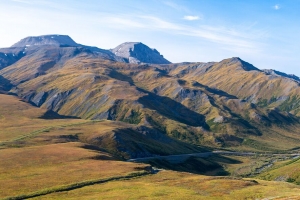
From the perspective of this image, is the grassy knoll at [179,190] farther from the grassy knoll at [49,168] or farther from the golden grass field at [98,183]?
the grassy knoll at [49,168]

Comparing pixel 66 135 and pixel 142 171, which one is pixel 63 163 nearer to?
pixel 142 171

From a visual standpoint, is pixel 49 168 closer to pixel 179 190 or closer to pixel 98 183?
pixel 98 183

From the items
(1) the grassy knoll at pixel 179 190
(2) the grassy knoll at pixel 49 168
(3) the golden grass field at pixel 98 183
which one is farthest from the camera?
(2) the grassy knoll at pixel 49 168

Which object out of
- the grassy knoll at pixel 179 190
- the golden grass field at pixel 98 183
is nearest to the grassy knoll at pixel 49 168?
the golden grass field at pixel 98 183

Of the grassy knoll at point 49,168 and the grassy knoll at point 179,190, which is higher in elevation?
the grassy knoll at point 179,190

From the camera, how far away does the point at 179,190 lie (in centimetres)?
9300

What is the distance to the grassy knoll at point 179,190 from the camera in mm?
86250

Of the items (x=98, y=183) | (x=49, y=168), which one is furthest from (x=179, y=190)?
(x=49, y=168)

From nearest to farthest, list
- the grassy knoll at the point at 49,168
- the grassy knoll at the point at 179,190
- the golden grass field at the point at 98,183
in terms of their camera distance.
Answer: the grassy knoll at the point at 179,190 < the golden grass field at the point at 98,183 < the grassy knoll at the point at 49,168

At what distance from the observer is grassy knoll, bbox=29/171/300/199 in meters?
86.2

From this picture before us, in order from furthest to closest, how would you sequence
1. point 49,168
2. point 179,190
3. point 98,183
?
point 49,168 → point 98,183 → point 179,190

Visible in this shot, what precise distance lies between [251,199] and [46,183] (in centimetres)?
5374

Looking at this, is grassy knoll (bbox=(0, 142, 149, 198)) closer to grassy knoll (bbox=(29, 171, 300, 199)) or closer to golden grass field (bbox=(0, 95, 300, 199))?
golden grass field (bbox=(0, 95, 300, 199))

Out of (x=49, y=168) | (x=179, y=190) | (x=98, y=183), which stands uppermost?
(x=179, y=190)
